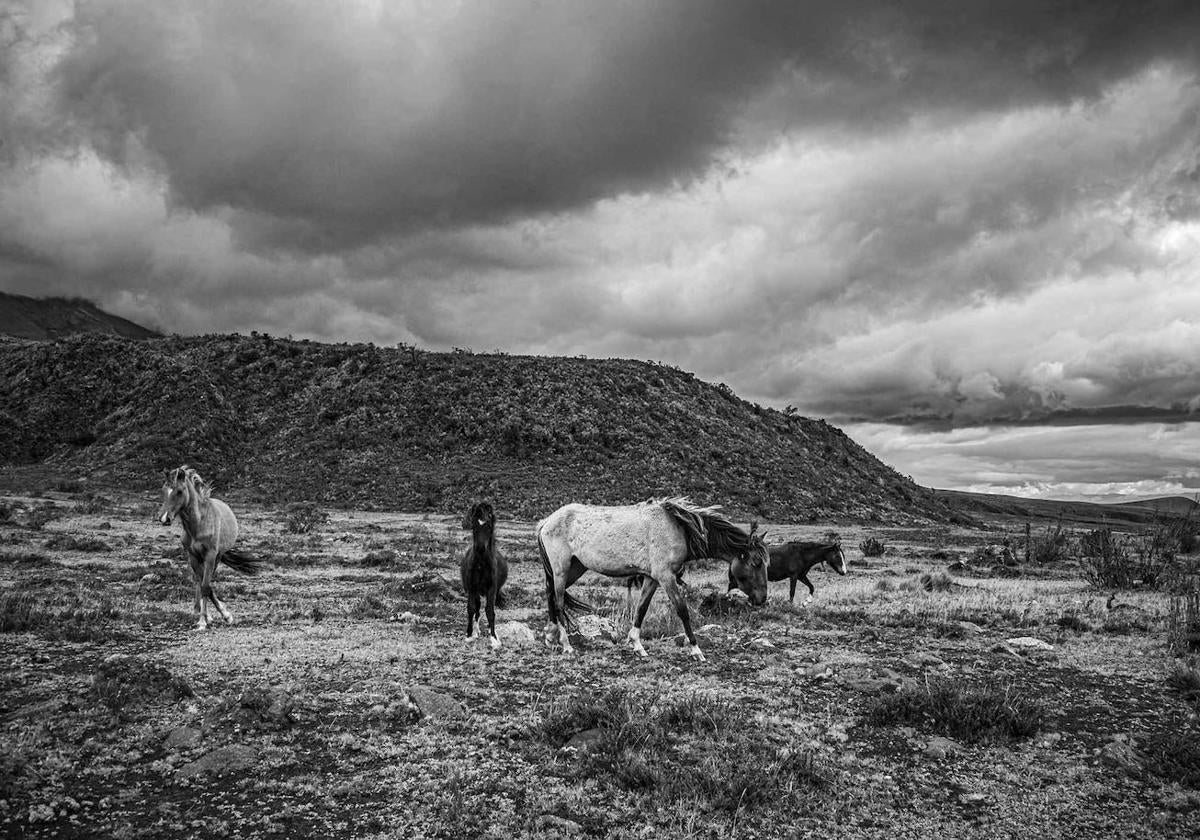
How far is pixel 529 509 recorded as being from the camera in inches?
2039

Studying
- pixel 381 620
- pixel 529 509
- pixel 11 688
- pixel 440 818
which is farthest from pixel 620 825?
pixel 529 509

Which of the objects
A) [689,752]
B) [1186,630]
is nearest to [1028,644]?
[1186,630]

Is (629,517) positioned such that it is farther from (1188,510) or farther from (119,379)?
(119,379)

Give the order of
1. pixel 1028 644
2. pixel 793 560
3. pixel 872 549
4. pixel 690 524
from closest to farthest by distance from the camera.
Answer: pixel 690 524, pixel 1028 644, pixel 793 560, pixel 872 549

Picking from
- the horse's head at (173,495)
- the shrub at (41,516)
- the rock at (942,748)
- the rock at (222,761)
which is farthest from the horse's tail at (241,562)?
the shrub at (41,516)

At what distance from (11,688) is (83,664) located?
48.2 inches

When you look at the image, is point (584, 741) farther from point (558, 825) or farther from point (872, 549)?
point (872, 549)

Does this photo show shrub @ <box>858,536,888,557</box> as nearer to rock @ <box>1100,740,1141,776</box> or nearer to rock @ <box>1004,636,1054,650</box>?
rock @ <box>1004,636,1054,650</box>

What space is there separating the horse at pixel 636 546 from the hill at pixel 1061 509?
14.1m

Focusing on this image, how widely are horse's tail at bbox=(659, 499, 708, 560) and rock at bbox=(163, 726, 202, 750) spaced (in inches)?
278

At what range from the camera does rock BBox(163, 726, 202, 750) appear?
639 centimetres

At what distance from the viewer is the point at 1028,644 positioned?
11.9 metres

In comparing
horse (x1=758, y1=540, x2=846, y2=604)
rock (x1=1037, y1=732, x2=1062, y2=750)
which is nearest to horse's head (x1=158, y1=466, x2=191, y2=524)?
rock (x1=1037, y1=732, x2=1062, y2=750)

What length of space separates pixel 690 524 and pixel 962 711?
4.64 m
